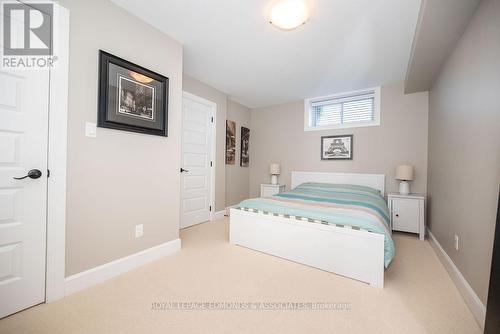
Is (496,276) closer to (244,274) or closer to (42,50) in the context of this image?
(244,274)

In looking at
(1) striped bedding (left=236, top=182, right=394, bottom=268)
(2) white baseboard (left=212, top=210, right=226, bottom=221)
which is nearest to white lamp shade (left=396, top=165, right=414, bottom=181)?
(1) striped bedding (left=236, top=182, right=394, bottom=268)

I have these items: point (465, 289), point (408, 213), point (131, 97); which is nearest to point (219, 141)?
point (131, 97)

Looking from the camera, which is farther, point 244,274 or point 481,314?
point 244,274

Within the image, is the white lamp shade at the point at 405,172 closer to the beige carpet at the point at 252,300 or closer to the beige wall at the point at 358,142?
the beige wall at the point at 358,142

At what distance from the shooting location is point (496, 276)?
1.03 meters

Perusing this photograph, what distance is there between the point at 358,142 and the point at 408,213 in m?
1.37

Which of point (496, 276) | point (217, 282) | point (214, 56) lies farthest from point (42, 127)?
point (496, 276)

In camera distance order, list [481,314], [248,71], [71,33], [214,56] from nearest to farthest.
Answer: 1. [481,314]
2. [71,33]
3. [214,56]
4. [248,71]

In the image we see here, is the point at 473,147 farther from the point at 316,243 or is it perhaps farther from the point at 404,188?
the point at 404,188

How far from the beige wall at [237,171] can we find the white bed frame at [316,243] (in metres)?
1.72

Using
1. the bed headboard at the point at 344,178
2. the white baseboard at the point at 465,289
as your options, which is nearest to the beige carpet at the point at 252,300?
the white baseboard at the point at 465,289

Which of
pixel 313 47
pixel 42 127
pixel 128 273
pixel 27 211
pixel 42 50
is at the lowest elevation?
pixel 128 273

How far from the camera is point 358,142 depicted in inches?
143

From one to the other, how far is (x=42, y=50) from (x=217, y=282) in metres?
2.19
